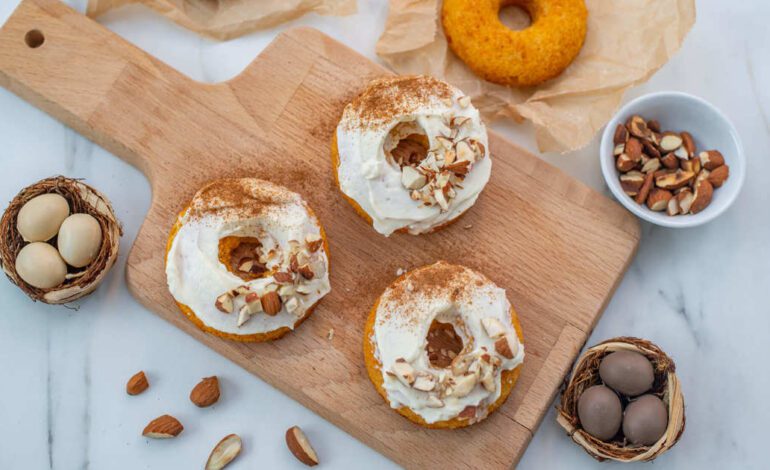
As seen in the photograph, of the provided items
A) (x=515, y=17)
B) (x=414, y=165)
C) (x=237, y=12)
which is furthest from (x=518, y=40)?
(x=237, y=12)

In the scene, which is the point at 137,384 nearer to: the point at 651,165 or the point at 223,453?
the point at 223,453

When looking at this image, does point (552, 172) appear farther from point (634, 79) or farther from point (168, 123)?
point (168, 123)

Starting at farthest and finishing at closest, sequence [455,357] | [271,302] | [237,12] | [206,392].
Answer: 1. [237,12]
2. [206,392]
3. [455,357]
4. [271,302]

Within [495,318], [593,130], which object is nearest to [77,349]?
[495,318]

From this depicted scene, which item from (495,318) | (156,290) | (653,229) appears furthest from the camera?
(653,229)

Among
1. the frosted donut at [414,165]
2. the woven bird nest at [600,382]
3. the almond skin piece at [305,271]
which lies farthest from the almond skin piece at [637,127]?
the almond skin piece at [305,271]

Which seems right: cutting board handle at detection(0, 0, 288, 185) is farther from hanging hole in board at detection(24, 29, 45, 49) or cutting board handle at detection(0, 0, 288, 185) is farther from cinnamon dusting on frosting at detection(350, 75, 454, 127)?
cinnamon dusting on frosting at detection(350, 75, 454, 127)
